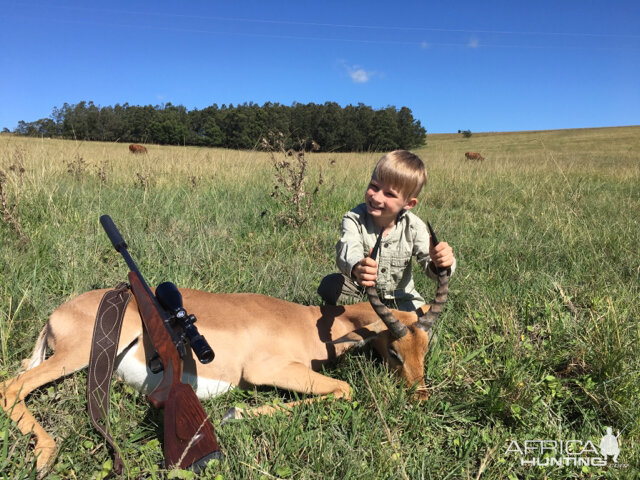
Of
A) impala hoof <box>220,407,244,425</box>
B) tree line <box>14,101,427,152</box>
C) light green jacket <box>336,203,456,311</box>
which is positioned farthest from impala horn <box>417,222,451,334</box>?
tree line <box>14,101,427,152</box>

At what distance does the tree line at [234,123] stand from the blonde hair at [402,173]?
8.39 m

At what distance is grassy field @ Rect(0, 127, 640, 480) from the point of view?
2.11m

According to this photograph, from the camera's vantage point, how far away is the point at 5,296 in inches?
125

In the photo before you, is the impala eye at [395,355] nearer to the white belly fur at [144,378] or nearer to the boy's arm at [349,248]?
the boy's arm at [349,248]

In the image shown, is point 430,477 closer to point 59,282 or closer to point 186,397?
point 186,397

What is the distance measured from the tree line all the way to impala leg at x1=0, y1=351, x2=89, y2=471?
9025 mm

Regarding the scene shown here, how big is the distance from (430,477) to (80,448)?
5.62 ft

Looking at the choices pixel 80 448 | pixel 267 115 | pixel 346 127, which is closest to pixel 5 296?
pixel 80 448

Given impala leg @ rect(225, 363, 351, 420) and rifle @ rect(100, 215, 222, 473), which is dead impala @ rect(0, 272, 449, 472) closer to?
impala leg @ rect(225, 363, 351, 420)

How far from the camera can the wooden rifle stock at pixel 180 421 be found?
6.04 ft

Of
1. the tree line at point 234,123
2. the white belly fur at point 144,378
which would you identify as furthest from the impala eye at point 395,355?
the tree line at point 234,123

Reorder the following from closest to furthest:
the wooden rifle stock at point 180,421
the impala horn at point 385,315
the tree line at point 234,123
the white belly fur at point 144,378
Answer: the wooden rifle stock at point 180,421
the impala horn at point 385,315
the white belly fur at point 144,378
the tree line at point 234,123

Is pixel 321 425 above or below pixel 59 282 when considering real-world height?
below

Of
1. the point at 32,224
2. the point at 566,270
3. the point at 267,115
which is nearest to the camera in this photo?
the point at 566,270
